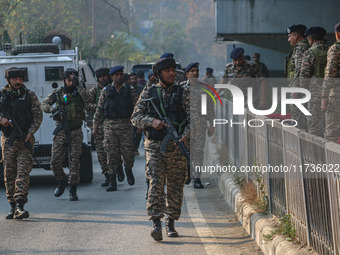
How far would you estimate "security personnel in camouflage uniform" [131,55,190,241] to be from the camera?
297 inches

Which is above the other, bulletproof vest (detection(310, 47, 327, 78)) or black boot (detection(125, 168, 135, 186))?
bulletproof vest (detection(310, 47, 327, 78))

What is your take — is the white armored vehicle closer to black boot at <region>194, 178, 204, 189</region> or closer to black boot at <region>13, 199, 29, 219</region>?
black boot at <region>194, 178, 204, 189</region>

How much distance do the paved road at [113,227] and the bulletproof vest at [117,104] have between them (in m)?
1.26

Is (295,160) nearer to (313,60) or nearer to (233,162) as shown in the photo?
(313,60)

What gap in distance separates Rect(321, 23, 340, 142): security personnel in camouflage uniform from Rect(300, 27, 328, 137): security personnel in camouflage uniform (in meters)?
0.73

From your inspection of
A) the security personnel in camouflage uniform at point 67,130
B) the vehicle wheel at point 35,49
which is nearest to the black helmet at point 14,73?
the security personnel in camouflage uniform at point 67,130

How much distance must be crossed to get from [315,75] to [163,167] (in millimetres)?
2835

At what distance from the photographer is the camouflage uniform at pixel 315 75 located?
922cm

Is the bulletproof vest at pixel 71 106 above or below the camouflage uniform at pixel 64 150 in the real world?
above

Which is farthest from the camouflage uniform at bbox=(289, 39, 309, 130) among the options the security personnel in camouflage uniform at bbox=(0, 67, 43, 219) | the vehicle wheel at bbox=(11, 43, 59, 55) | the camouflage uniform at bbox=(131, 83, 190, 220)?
the vehicle wheel at bbox=(11, 43, 59, 55)

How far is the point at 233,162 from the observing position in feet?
36.4

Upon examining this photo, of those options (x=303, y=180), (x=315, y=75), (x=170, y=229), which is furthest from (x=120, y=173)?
(x=303, y=180)

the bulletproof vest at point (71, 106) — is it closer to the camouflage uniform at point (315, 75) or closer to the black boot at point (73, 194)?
the black boot at point (73, 194)

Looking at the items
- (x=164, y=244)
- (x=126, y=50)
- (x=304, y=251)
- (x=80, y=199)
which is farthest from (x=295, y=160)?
(x=126, y=50)
